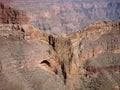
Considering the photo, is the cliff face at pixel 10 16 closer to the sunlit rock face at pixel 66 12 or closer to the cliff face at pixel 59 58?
the cliff face at pixel 59 58

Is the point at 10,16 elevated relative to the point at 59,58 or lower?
elevated

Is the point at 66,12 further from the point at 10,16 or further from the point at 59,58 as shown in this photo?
the point at 10,16

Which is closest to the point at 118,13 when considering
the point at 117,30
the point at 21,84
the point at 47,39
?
the point at 117,30

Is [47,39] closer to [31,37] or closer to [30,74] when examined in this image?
[31,37]

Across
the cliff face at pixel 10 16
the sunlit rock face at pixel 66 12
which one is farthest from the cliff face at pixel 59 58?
the sunlit rock face at pixel 66 12

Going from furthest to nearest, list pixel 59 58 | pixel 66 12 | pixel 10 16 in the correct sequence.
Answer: pixel 66 12 → pixel 59 58 → pixel 10 16

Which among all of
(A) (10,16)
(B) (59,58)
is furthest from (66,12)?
(A) (10,16)
